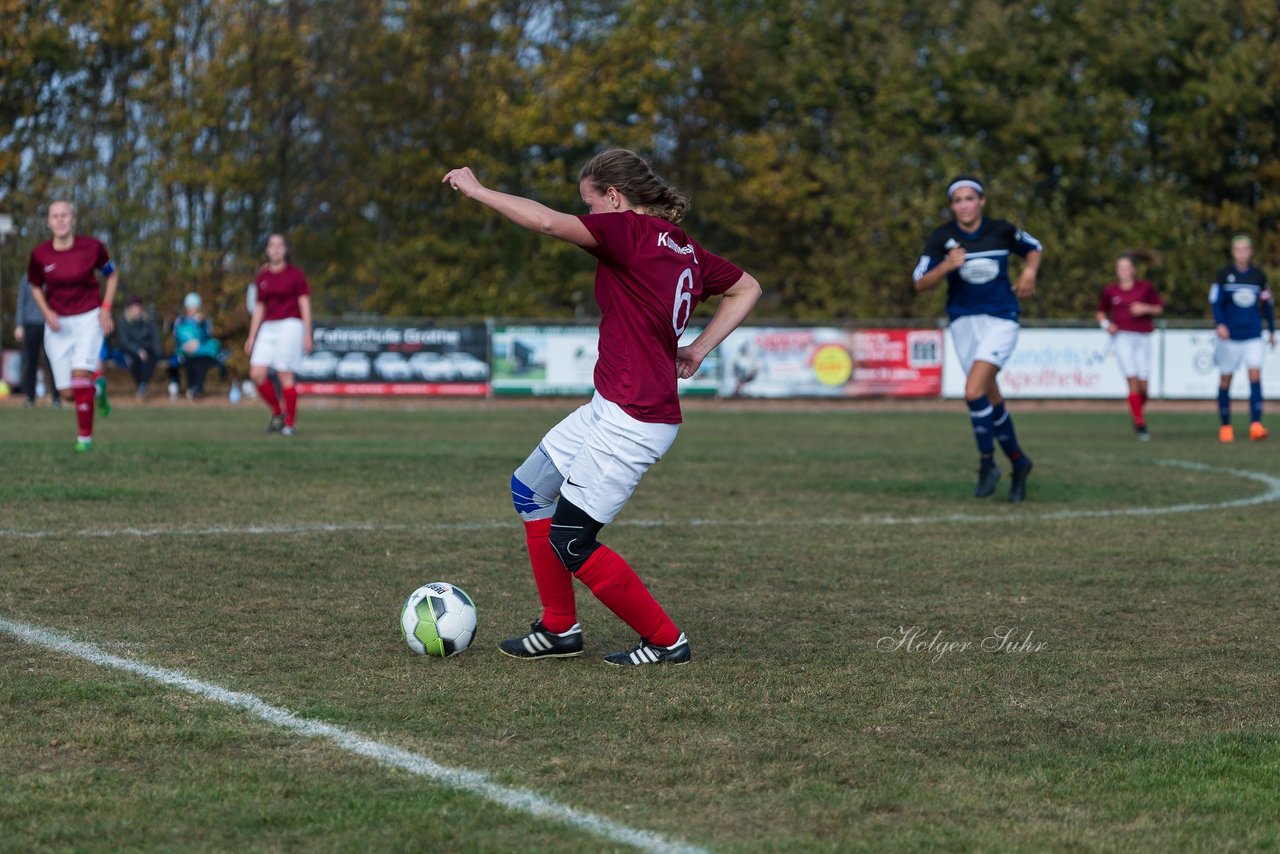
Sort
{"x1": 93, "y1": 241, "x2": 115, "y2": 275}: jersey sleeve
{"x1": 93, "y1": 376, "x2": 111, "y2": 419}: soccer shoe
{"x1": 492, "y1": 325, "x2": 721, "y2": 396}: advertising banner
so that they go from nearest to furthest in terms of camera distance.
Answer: {"x1": 93, "y1": 241, "x2": 115, "y2": 275}: jersey sleeve
{"x1": 93, "y1": 376, "x2": 111, "y2": 419}: soccer shoe
{"x1": 492, "y1": 325, "x2": 721, "y2": 396}: advertising banner

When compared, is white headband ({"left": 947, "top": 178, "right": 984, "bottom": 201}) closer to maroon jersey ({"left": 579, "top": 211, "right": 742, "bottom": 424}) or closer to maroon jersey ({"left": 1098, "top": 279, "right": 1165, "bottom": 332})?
maroon jersey ({"left": 579, "top": 211, "right": 742, "bottom": 424})

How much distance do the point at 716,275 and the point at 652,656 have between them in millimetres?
1329

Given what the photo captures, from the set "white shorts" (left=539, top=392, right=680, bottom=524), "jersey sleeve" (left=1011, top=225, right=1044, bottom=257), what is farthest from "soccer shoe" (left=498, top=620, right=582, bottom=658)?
"jersey sleeve" (left=1011, top=225, right=1044, bottom=257)

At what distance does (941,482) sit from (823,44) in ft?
101

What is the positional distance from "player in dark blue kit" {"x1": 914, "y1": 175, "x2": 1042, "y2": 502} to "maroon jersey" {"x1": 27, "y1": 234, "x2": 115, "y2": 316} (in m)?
7.07

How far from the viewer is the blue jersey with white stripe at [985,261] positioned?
1133 centimetres

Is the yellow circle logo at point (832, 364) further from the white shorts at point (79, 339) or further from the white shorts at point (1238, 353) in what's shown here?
the white shorts at point (79, 339)

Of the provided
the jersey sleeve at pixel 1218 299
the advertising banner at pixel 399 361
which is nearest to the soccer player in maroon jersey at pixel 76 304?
the jersey sleeve at pixel 1218 299

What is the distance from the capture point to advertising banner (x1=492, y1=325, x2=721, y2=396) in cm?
2919

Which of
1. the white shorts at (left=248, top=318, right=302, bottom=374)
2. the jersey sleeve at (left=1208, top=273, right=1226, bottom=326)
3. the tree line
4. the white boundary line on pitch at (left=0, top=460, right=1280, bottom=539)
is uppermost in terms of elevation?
the tree line

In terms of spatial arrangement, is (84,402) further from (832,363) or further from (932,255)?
(832,363)

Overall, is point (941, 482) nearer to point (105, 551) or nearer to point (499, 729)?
point (105, 551)

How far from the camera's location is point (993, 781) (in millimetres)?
3859

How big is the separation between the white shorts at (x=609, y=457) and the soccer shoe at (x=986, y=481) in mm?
6491
